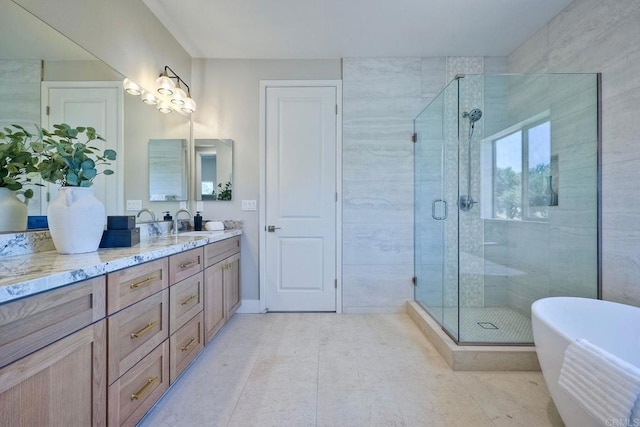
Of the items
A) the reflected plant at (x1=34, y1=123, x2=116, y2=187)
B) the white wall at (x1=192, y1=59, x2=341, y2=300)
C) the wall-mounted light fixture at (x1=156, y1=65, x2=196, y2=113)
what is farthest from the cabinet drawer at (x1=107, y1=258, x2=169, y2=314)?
the wall-mounted light fixture at (x1=156, y1=65, x2=196, y2=113)

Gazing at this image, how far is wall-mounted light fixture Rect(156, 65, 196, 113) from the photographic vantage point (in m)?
2.30

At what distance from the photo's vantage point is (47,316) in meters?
0.85

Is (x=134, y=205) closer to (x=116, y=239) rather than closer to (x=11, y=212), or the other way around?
(x=116, y=239)

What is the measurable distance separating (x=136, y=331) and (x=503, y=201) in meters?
2.93

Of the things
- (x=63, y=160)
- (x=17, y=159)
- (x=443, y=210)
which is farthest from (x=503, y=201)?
(x=17, y=159)

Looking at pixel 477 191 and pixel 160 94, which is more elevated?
pixel 160 94

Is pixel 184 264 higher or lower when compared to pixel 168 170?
lower

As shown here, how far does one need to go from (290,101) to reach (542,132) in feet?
7.51

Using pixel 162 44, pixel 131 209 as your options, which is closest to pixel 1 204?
pixel 131 209

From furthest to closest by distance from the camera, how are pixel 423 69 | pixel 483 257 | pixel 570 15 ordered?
pixel 423 69 → pixel 483 257 → pixel 570 15

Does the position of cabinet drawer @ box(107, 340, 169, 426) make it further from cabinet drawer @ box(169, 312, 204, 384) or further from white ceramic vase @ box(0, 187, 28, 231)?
white ceramic vase @ box(0, 187, 28, 231)

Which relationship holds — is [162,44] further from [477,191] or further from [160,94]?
[477,191]

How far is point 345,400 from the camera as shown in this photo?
1.56m

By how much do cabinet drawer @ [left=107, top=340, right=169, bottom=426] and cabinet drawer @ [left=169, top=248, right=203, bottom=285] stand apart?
0.35m
